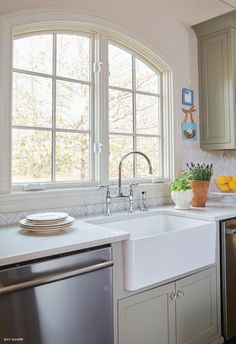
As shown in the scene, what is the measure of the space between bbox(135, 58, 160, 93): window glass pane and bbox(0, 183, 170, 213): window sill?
2.98ft

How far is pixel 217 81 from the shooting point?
9.20ft

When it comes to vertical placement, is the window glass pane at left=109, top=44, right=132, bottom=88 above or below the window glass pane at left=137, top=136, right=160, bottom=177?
above

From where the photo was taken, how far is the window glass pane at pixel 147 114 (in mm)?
2596

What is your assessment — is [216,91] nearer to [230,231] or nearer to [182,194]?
[182,194]

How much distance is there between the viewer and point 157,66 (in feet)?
8.82

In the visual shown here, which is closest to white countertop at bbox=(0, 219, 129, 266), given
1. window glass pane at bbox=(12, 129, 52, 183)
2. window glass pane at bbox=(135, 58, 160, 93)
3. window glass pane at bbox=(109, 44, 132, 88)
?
window glass pane at bbox=(12, 129, 52, 183)

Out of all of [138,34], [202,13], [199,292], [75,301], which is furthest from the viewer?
[202,13]

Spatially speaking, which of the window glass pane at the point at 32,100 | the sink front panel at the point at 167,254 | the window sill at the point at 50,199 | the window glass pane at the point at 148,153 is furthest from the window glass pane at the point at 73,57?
the sink front panel at the point at 167,254

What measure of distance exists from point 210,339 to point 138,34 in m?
2.25

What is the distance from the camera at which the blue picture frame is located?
2782 mm

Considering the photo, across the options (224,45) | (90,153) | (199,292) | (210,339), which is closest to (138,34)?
(224,45)

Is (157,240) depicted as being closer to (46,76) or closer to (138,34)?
(46,76)

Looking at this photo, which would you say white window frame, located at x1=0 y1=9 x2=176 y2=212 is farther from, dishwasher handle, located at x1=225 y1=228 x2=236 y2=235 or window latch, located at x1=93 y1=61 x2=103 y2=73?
dishwasher handle, located at x1=225 y1=228 x2=236 y2=235

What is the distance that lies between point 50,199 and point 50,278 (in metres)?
0.79
